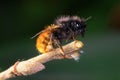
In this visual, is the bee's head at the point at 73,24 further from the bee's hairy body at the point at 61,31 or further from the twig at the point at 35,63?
the twig at the point at 35,63

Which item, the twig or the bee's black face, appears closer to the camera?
the twig

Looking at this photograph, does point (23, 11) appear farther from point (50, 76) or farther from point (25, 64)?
point (25, 64)

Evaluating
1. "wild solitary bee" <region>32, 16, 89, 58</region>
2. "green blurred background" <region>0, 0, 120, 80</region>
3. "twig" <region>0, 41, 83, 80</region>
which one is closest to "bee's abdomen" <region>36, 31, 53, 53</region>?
"wild solitary bee" <region>32, 16, 89, 58</region>

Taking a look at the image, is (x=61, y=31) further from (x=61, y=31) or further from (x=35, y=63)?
(x=35, y=63)

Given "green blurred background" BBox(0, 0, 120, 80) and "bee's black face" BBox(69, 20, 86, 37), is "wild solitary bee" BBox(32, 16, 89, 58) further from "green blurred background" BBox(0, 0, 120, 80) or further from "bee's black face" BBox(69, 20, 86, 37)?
"green blurred background" BBox(0, 0, 120, 80)

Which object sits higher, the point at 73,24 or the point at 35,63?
the point at 73,24

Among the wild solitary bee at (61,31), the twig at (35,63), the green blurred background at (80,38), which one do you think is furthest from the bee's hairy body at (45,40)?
the green blurred background at (80,38)

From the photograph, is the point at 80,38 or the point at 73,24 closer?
the point at 73,24

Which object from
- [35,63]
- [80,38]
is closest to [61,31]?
[35,63]
